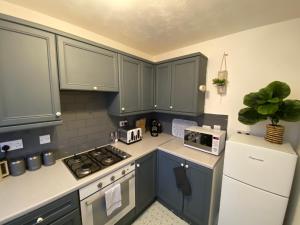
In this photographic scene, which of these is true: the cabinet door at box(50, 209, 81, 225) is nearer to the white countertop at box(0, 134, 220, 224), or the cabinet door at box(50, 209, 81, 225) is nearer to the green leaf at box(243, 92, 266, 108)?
the white countertop at box(0, 134, 220, 224)

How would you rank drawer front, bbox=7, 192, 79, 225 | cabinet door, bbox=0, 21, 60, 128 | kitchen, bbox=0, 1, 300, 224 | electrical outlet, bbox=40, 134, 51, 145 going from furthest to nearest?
electrical outlet, bbox=40, 134, 51, 145 < kitchen, bbox=0, 1, 300, 224 < cabinet door, bbox=0, 21, 60, 128 < drawer front, bbox=7, 192, 79, 225

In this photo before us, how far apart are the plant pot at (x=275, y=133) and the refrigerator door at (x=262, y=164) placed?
0.22 feet

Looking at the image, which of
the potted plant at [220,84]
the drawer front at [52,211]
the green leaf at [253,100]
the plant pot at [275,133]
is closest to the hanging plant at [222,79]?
the potted plant at [220,84]

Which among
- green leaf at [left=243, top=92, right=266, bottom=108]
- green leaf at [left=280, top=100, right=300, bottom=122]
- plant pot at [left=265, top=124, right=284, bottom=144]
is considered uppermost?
green leaf at [left=243, top=92, right=266, bottom=108]

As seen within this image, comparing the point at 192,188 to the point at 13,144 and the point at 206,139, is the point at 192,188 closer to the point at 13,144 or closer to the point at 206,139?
the point at 206,139

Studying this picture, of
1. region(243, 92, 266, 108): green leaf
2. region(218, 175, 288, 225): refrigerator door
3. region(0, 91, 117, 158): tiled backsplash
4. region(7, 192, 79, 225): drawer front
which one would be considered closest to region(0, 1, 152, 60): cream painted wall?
region(0, 91, 117, 158): tiled backsplash

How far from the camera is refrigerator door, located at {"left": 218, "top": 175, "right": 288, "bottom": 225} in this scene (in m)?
1.10

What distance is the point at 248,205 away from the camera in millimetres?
1232

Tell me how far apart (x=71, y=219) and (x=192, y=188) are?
1268 millimetres

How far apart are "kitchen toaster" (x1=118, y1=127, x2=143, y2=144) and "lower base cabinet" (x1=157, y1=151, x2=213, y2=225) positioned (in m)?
0.44

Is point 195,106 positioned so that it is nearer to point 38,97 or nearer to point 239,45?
point 239,45

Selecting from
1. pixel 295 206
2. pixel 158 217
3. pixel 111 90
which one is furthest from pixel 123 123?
pixel 295 206

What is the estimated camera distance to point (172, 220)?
1.74 metres

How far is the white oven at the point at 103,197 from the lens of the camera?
117 cm
